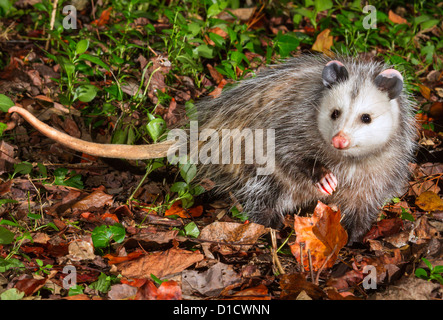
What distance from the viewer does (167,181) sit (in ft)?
8.90

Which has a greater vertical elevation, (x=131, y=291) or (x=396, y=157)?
(x=396, y=157)

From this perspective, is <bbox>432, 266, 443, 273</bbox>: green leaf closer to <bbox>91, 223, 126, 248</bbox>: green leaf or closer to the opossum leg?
the opossum leg

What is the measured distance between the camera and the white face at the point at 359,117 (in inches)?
82.7

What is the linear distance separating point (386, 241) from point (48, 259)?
5.05 ft

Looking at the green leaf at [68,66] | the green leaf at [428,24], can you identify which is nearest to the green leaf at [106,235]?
the green leaf at [68,66]

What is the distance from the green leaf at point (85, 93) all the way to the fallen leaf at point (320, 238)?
52.8 inches

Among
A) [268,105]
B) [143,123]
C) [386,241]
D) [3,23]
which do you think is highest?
[3,23]

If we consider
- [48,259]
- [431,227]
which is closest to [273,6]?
[431,227]

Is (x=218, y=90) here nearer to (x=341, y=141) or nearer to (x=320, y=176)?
(x=320, y=176)

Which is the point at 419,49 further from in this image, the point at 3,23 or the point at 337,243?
the point at 3,23

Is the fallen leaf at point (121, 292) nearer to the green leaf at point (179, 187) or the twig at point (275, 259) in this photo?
the twig at point (275, 259)

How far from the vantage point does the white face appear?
2.10 m

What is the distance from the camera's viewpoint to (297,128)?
2422 mm

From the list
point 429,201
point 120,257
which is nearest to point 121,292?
Answer: point 120,257
